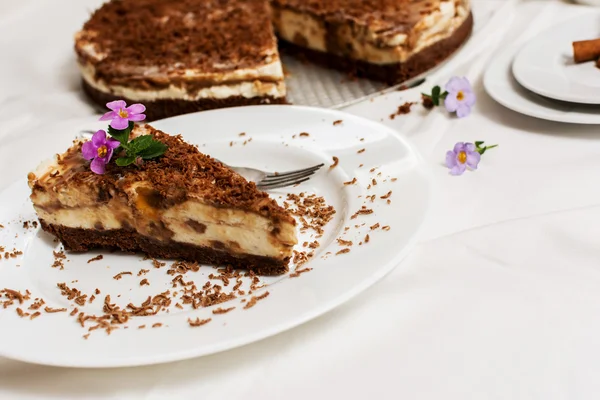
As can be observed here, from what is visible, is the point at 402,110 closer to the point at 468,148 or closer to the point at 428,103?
the point at 428,103

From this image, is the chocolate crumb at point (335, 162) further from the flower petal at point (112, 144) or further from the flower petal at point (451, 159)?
the flower petal at point (112, 144)

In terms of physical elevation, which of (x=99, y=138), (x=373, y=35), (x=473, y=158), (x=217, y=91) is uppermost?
(x=99, y=138)

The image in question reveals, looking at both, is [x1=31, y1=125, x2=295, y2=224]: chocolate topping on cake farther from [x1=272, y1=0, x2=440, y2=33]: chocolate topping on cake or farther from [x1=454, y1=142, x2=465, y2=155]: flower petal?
[x1=272, y1=0, x2=440, y2=33]: chocolate topping on cake

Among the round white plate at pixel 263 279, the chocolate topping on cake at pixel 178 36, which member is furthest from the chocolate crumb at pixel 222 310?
the chocolate topping on cake at pixel 178 36

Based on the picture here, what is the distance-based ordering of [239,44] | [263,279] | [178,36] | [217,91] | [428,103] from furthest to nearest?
[178,36]
[239,44]
[217,91]
[428,103]
[263,279]

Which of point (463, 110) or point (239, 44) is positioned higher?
point (239, 44)

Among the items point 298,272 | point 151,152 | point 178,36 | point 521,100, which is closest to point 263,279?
point 298,272
